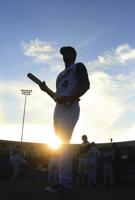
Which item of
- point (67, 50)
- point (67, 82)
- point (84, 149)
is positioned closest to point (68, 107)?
point (67, 82)

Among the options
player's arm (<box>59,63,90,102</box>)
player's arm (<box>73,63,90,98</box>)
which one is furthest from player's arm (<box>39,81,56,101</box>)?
player's arm (<box>73,63,90,98</box>)

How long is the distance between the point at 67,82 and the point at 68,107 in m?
0.42

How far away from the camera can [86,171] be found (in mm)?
17469

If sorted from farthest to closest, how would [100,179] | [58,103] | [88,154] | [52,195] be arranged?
[100,179], [88,154], [58,103], [52,195]

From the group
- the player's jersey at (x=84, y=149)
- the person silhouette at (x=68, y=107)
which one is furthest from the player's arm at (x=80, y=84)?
the player's jersey at (x=84, y=149)

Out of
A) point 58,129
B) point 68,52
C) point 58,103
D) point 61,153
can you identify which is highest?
point 68,52

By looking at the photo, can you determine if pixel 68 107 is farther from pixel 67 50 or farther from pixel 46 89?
pixel 67 50

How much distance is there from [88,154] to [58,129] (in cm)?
1120

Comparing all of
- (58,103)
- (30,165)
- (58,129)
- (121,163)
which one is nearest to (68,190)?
(58,129)

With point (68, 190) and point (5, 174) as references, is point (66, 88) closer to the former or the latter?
point (68, 190)

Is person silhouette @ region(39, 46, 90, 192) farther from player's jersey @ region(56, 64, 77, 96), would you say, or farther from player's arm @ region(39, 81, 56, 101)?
player's arm @ region(39, 81, 56, 101)

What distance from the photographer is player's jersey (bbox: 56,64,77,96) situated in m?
6.41

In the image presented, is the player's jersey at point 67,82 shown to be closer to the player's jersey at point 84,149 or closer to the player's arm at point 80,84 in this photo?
the player's arm at point 80,84

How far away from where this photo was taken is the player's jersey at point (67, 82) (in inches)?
252
